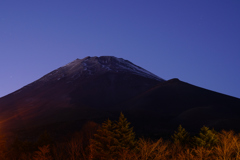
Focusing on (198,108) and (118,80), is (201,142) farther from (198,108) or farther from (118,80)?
(118,80)

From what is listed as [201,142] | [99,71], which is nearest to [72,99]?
[99,71]

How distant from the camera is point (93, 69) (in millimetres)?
174875

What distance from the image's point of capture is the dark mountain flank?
88.8 m

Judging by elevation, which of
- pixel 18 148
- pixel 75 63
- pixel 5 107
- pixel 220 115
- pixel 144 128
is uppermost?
pixel 75 63

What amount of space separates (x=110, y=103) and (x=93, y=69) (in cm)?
5466

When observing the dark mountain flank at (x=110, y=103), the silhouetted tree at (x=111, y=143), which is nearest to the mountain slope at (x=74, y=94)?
the dark mountain flank at (x=110, y=103)

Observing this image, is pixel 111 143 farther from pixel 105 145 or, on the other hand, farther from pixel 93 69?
pixel 93 69

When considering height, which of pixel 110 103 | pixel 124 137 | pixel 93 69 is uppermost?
pixel 93 69

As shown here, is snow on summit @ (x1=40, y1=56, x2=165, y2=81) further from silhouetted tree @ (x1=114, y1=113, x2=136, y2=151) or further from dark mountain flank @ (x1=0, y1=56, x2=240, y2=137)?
silhouetted tree @ (x1=114, y1=113, x2=136, y2=151)

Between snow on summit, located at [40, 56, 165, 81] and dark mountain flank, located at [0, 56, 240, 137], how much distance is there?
1.99ft

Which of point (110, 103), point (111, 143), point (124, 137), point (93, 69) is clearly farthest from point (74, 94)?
point (111, 143)

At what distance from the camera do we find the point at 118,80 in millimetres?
155000

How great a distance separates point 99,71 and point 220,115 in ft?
292

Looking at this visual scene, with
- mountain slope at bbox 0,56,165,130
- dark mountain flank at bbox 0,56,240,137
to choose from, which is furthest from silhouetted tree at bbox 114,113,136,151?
mountain slope at bbox 0,56,165,130
